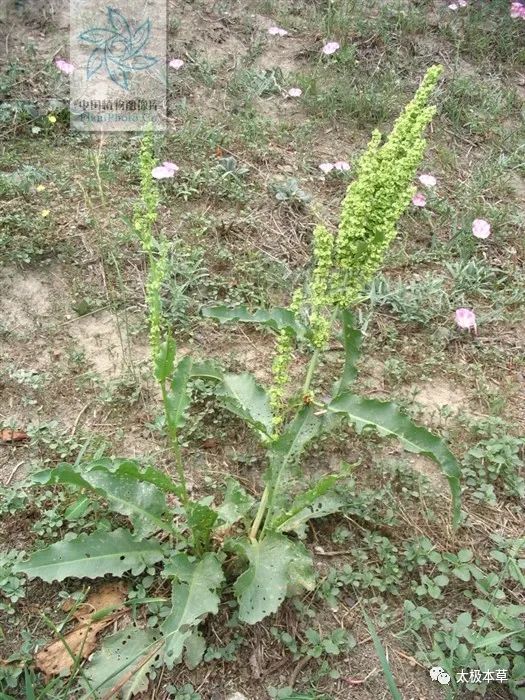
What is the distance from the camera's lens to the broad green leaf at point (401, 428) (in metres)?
2.01

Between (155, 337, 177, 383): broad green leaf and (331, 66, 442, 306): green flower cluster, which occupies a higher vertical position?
(331, 66, 442, 306): green flower cluster

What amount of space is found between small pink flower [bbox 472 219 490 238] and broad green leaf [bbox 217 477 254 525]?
7.00ft

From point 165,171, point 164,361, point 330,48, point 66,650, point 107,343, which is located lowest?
point 66,650

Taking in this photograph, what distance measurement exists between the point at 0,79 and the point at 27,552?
3.20 meters

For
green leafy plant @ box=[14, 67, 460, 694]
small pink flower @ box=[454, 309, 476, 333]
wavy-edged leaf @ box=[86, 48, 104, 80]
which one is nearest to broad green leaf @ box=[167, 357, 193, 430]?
green leafy plant @ box=[14, 67, 460, 694]

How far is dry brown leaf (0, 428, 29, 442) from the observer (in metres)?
2.54

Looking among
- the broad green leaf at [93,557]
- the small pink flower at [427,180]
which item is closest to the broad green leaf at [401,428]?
the broad green leaf at [93,557]

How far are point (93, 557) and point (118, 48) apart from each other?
3.86 meters

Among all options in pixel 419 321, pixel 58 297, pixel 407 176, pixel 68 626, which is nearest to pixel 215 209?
pixel 58 297

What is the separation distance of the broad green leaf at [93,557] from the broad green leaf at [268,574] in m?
0.31

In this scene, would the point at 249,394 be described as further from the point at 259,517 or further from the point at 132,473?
the point at 132,473

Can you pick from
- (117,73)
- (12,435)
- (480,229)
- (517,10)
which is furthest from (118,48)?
(12,435)

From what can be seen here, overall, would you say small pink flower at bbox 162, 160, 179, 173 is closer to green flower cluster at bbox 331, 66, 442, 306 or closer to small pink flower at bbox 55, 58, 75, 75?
small pink flower at bbox 55, 58, 75, 75

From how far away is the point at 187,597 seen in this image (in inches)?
75.6
